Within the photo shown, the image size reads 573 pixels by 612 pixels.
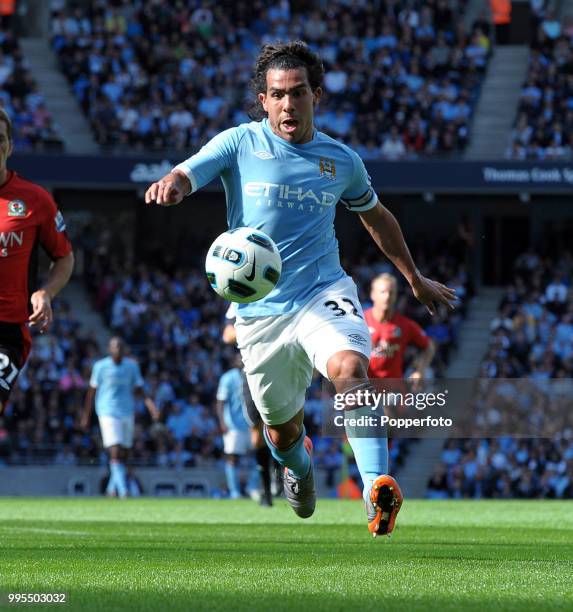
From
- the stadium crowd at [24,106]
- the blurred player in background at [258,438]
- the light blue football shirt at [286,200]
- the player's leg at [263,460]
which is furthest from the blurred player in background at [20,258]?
the stadium crowd at [24,106]

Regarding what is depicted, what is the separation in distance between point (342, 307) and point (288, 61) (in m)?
1.35

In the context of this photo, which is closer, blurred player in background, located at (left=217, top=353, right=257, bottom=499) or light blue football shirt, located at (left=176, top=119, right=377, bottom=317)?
light blue football shirt, located at (left=176, top=119, right=377, bottom=317)

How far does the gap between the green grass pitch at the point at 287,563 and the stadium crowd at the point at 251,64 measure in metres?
17.0

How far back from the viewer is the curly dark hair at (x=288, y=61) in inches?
287

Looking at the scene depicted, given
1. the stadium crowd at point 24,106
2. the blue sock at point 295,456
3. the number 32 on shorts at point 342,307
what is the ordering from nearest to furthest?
the number 32 on shorts at point 342,307, the blue sock at point 295,456, the stadium crowd at point 24,106

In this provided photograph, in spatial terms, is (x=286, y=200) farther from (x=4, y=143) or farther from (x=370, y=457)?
(x=4, y=143)

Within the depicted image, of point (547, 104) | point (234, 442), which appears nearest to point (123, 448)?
point (234, 442)

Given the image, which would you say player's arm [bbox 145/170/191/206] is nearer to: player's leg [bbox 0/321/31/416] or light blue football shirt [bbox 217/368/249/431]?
player's leg [bbox 0/321/31/416]

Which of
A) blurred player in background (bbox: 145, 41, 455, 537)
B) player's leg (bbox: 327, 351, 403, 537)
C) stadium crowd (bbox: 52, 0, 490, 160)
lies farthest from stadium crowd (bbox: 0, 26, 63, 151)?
player's leg (bbox: 327, 351, 403, 537)

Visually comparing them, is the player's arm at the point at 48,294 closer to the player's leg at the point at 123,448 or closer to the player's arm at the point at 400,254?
the player's arm at the point at 400,254

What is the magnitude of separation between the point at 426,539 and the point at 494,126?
22.3 meters

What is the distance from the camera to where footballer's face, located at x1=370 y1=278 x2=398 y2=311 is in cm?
1359

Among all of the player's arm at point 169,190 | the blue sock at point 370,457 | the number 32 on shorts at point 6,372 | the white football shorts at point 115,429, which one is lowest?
the white football shorts at point 115,429

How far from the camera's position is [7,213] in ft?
25.5
